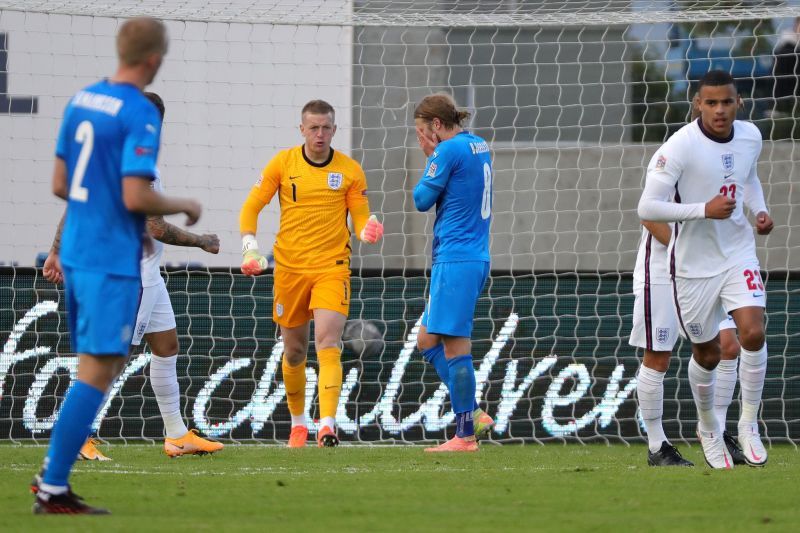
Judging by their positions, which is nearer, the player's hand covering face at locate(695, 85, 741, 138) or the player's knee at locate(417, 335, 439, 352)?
the player's hand covering face at locate(695, 85, 741, 138)

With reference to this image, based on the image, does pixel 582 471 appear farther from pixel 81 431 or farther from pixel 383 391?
pixel 383 391

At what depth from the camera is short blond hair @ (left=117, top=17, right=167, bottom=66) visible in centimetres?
451

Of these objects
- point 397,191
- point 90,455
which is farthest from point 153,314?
point 397,191

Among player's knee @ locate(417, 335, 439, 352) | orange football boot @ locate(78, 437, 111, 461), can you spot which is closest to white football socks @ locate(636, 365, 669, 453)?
player's knee @ locate(417, 335, 439, 352)

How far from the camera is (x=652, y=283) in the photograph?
22.4ft

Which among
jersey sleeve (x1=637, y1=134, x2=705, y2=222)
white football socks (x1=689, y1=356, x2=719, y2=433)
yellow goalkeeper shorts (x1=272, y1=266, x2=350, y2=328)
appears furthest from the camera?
yellow goalkeeper shorts (x1=272, y1=266, x2=350, y2=328)

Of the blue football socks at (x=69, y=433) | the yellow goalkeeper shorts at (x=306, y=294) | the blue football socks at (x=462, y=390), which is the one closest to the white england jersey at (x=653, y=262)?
the blue football socks at (x=462, y=390)

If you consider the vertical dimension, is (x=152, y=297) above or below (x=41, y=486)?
above

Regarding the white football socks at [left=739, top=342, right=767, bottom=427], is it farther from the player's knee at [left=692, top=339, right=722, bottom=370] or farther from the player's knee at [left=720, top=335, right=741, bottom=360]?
the player's knee at [left=720, top=335, right=741, bottom=360]

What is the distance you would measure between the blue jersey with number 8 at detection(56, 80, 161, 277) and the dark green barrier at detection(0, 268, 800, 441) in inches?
194

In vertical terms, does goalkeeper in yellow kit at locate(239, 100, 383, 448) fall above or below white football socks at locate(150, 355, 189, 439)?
above

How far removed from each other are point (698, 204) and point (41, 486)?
3.31 m

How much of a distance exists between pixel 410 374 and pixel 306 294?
1203 millimetres

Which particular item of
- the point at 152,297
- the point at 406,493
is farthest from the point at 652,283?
the point at 152,297
